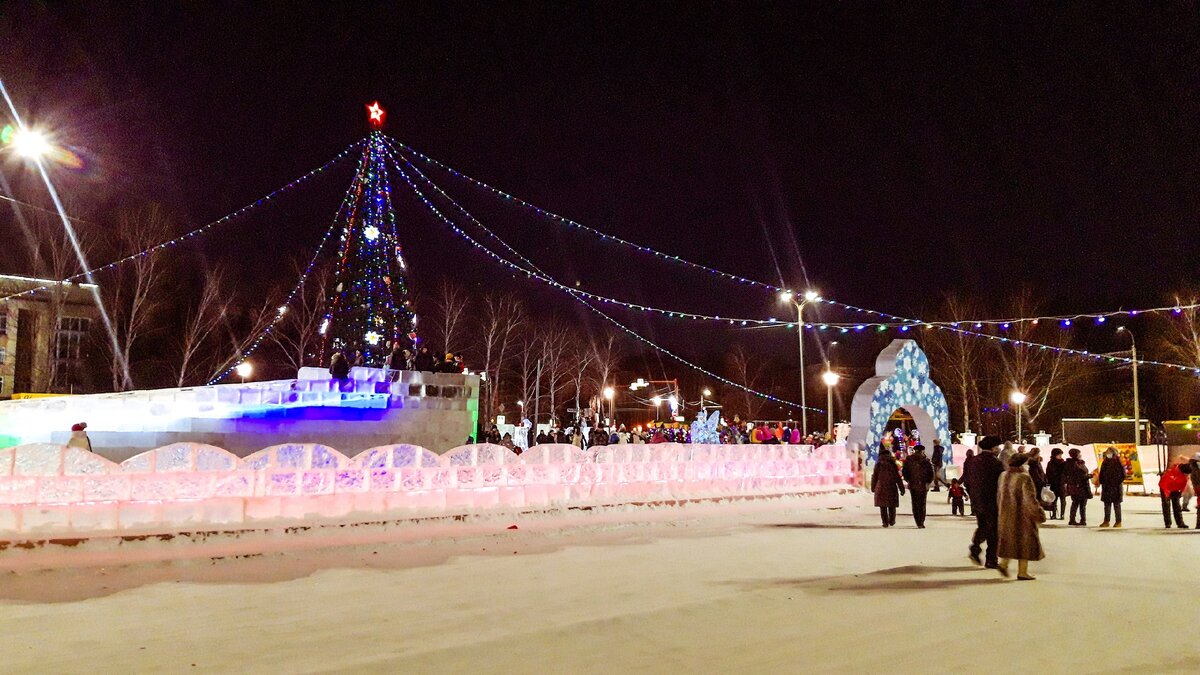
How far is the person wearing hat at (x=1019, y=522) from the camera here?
25.5 feet

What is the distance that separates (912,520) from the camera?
548 inches

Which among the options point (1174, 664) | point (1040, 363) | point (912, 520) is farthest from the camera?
point (1040, 363)

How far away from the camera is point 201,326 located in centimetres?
3234

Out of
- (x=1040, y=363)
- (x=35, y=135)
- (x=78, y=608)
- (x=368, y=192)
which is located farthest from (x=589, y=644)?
(x=1040, y=363)

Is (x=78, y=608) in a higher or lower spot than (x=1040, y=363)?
lower

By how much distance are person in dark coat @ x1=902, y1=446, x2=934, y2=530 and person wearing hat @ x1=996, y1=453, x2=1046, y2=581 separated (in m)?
4.80

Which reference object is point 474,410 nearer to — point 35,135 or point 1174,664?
point 35,135

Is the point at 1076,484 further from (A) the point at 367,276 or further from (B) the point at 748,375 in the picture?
(B) the point at 748,375

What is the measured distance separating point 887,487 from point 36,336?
3997cm

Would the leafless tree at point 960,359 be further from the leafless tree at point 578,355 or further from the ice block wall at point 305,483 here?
the ice block wall at point 305,483

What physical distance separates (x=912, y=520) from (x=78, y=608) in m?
12.2

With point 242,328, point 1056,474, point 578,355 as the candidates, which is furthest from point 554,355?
point 1056,474

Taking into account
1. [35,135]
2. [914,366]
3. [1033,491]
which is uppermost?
[35,135]

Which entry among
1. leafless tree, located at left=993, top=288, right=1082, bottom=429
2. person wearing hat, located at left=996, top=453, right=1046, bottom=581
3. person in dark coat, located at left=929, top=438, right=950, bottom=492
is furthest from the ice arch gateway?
leafless tree, located at left=993, top=288, right=1082, bottom=429
